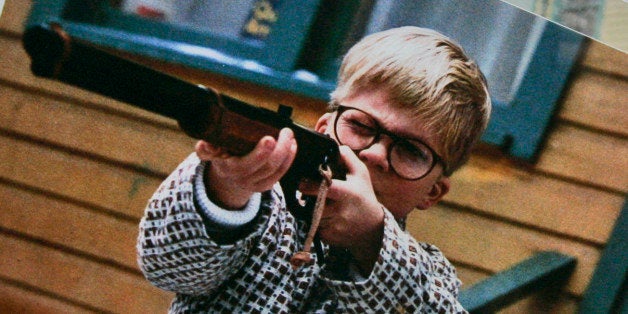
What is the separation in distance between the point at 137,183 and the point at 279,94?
0.28 meters

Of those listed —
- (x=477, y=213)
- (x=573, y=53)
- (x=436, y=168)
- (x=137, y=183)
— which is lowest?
(x=137, y=183)

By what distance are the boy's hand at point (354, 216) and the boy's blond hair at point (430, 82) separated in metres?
0.14

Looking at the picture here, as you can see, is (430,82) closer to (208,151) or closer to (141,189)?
(208,151)

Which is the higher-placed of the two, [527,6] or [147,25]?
[527,6]

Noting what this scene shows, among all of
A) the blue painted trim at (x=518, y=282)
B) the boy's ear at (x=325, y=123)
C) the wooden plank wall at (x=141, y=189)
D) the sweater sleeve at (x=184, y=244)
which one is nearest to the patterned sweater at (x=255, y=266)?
the sweater sleeve at (x=184, y=244)

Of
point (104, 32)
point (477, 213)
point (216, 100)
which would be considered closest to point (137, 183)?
point (104, 32)

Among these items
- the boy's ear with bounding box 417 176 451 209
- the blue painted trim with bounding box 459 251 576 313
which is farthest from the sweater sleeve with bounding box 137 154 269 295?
the blue painted trim with bounding box 459 251 576 313

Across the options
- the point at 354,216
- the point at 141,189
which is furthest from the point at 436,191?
the point at 141,189

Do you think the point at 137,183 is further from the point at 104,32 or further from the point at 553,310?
the point at 553,310

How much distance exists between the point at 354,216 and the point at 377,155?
0.10 metres

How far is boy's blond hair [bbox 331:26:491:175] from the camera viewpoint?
0.77 metres

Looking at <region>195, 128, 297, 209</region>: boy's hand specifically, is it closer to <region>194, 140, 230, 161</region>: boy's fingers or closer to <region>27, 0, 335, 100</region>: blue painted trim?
<region>194, 140, 230, 161</region>: boy's fingers

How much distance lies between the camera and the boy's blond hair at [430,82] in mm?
775

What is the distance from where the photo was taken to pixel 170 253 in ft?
2.07
